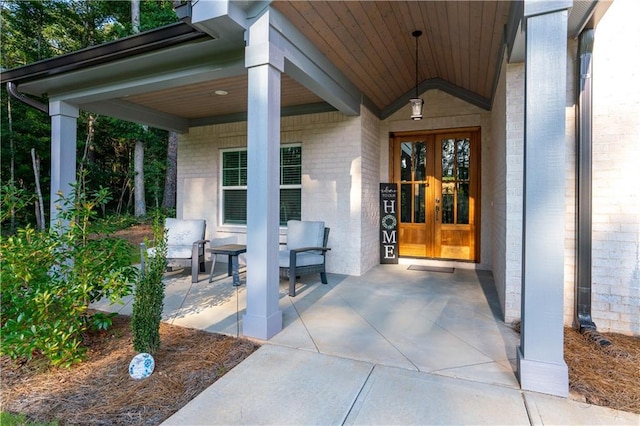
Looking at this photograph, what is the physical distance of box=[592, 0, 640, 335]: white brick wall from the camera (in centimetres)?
294

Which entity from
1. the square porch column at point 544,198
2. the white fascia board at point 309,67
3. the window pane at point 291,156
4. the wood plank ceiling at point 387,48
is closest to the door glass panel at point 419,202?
the wood plank ceiling at point 387,48

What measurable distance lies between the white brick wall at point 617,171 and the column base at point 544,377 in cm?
139

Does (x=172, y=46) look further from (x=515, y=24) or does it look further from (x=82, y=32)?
(x=82, y=32)

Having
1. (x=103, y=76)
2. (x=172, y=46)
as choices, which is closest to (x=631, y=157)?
(x=172, y=46)

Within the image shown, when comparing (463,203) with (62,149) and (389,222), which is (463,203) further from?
(62,149)

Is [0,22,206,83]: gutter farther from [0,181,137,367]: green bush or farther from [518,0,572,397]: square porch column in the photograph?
[518,0,572,397]: square porch column

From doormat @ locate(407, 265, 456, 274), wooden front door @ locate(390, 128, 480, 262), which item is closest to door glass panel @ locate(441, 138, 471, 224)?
wooden front door @ locate(390, 128, 480, 262)

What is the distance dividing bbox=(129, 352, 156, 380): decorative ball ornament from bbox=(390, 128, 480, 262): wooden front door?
495cm

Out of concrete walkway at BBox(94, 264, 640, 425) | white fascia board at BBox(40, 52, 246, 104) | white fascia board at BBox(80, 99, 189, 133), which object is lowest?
concrete walkway at BBox(94, 264, 640, 425)

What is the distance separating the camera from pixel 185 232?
18.3 ft

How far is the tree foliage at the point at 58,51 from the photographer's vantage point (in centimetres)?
1063

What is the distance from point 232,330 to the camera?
313 centimetres

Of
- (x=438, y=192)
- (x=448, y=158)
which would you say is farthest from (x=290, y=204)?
(x=448, y=158)

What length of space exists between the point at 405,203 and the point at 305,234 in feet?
7.56
